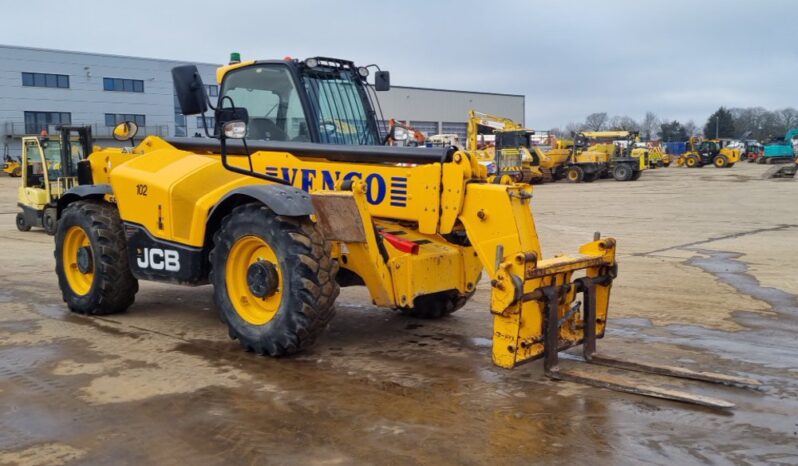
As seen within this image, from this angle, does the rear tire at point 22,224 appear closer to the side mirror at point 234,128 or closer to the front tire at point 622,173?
the side mirror at point 234,128

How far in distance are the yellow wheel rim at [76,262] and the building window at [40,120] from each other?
177ft

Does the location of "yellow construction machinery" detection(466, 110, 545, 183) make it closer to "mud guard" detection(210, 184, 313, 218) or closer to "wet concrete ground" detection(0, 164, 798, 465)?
"wet concrete ground" detection(0, 164, 798, 465)

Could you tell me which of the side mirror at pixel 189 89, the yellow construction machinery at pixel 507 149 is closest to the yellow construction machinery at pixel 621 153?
the yellow construction machinery at pixel 507 149

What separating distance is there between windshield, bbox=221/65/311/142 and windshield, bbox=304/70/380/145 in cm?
16

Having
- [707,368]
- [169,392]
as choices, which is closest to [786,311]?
[707,368]

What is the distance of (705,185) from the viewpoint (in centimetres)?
3091

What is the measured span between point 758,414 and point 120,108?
61.1 m

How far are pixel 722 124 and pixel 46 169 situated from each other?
86932 mm

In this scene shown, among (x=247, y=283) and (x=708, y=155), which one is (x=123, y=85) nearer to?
(x=708, y=155)

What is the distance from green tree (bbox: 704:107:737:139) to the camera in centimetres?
8875

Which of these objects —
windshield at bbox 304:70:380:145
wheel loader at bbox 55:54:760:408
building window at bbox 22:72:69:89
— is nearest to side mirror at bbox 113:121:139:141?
wheel loader at bbox 55:54:760:408

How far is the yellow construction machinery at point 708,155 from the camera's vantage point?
157 ft

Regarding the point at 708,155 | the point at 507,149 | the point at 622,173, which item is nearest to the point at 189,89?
the point at 507,149

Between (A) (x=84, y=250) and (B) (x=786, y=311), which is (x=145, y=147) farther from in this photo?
(B) (x=786, y=311)
